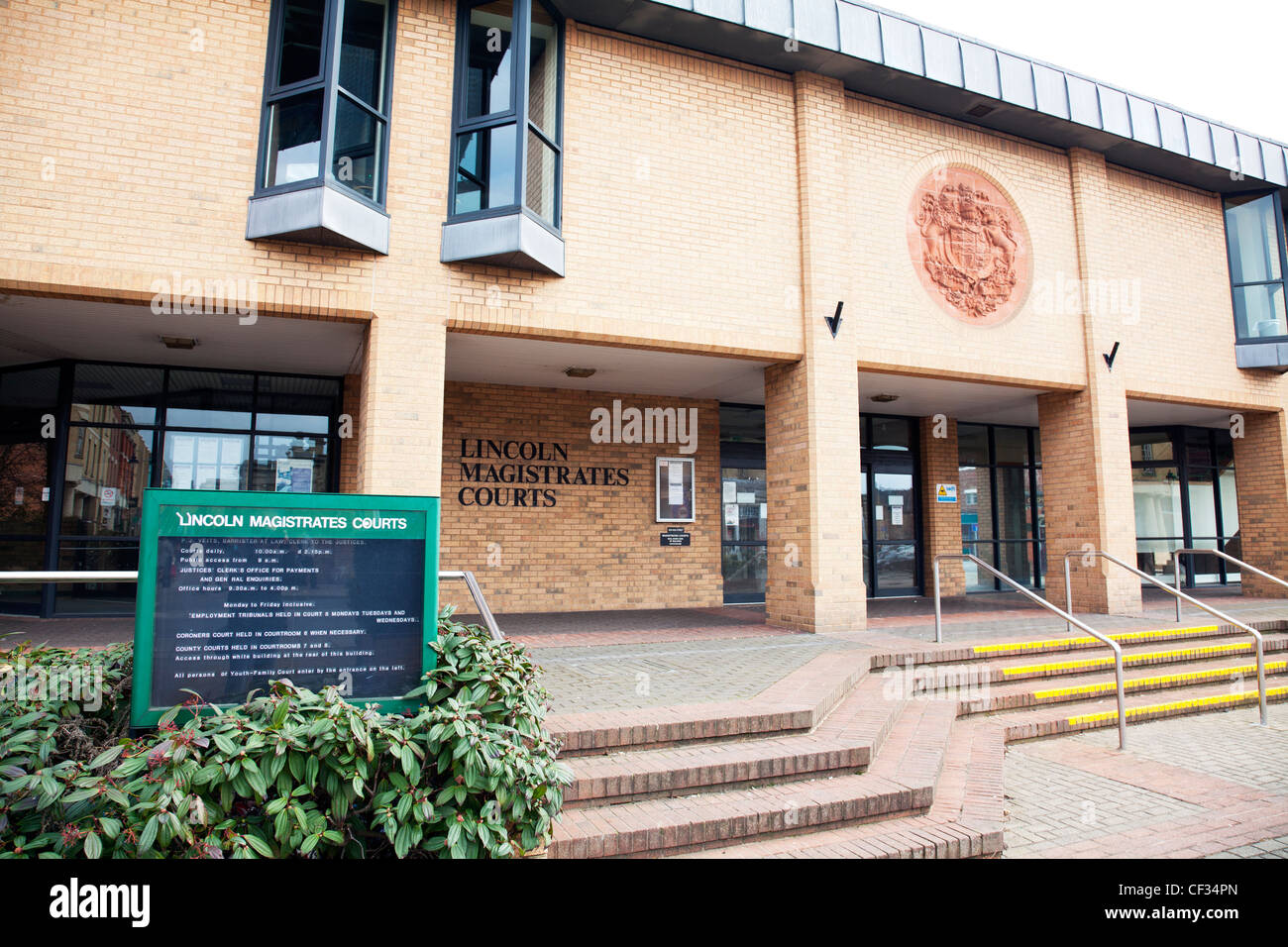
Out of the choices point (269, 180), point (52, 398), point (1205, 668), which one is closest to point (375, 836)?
point (269, 180)

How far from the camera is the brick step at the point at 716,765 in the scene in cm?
372

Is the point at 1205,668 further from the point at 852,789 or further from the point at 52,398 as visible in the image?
the point at 52,398

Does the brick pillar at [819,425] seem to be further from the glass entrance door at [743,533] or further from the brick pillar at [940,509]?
the brick pillar at [940,509]

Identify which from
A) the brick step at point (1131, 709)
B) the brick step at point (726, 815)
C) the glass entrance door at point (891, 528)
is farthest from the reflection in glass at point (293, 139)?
the glass entrance door at point (891, 528)

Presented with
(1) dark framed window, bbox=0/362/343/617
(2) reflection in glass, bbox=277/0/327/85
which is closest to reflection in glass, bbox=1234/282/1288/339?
(2) reflection in glass, bbox=277/0/327/85

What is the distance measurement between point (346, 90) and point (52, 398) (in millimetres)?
5748

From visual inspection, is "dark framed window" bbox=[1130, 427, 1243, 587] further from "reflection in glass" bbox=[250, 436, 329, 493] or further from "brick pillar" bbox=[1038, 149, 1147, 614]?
"reflection in glass" bbox=[250, 436, 329, 493]

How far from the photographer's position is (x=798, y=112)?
8.73m

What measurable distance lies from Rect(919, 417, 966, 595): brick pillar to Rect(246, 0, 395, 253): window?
10083mm

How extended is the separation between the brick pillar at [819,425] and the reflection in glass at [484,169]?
356 cm

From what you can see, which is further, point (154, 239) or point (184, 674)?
point (154, 239)

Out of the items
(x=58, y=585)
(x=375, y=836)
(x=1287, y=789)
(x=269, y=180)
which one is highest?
(x=269, y=180)

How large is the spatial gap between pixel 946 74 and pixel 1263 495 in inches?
362

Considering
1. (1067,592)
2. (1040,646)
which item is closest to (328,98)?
(1040,646)
